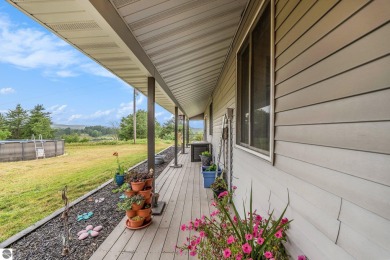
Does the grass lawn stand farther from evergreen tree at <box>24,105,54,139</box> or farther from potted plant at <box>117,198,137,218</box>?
evergreen tree at <box>24,105,54,139</box>

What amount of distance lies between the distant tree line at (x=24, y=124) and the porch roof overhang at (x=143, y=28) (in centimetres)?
2412

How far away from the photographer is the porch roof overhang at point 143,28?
1479mm

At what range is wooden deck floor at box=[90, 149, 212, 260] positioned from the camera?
216cm

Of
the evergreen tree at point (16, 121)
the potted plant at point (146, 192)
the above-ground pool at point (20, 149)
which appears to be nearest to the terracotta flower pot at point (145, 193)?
the potted plant at point (146, 192)

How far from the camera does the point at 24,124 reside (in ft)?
75.2

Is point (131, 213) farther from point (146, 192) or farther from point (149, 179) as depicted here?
point (149, 179)

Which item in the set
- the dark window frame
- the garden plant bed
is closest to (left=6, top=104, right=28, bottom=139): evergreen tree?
the garden plant bed

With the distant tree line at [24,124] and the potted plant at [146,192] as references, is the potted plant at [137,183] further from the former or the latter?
the distant tree line at [24,124]

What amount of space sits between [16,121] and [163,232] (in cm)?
2785

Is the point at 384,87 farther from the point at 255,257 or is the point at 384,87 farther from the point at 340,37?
the point at 255,257

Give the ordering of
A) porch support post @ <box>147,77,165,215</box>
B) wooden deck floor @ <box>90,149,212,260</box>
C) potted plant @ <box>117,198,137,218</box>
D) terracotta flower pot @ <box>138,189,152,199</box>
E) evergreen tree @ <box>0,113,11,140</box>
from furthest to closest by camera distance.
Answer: evergreen tree @ <box>0,113,11,140</box> < porch support post @ <box>147,77,165,215</box> < terracotta flower pot @ <box>138,189,152,199</box> < potted plant @ <box>117,198,137,218</box> < wooden deck floor @ <box>90,149,212,260</box>

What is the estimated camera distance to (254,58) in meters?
2.19

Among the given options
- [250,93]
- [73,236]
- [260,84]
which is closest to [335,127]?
[260,84]

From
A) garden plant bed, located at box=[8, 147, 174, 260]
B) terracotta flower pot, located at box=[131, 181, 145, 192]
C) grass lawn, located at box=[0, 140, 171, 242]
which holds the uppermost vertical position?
terracotta flower pot, located at box=[131, 181, 145, 192]
